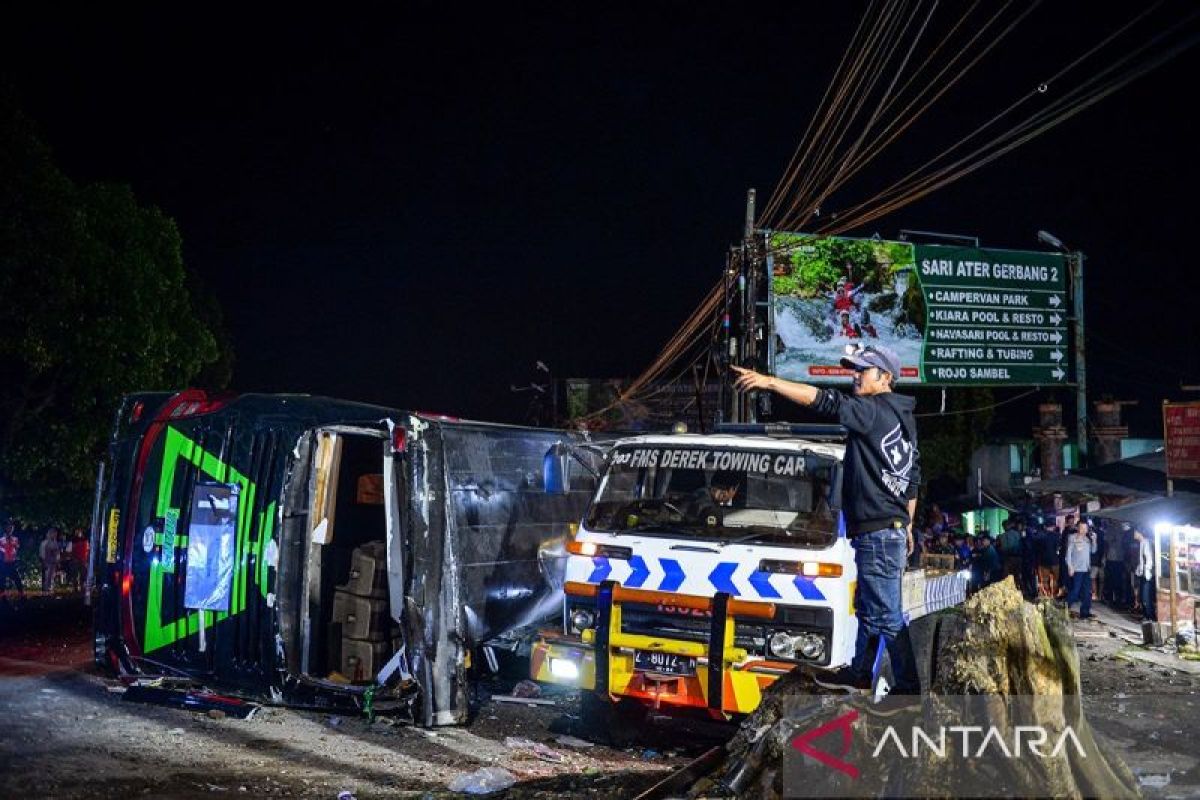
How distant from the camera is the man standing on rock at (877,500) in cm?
546

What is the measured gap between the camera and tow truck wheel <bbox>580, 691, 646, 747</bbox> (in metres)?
7.88

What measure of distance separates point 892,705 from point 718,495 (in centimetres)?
348

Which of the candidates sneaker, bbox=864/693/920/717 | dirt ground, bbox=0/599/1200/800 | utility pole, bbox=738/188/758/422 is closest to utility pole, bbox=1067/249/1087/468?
utility pole, bbox=738/188/758/422

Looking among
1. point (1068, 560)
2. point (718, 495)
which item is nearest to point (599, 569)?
point (718, 495)

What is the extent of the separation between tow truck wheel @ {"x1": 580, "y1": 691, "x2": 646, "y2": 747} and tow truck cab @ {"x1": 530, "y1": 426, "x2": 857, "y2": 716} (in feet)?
0.53

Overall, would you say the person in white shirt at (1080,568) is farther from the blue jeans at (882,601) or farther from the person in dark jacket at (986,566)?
the blue jeans at (882,601)

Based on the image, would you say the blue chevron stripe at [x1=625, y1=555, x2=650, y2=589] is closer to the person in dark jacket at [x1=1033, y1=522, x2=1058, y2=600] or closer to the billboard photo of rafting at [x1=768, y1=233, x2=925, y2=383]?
the person in dark jacket at [x1=1033, y1=522, x2=1058, y2=600]

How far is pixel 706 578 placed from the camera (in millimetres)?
7059

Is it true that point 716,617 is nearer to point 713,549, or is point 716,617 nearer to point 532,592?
point 713,549

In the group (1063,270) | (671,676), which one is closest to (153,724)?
(671,676)

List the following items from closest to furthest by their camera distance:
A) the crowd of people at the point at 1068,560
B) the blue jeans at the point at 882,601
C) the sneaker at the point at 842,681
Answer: the sneaker at the point at 842,681
the blue jeans at the point at 882,601
the crowd of people at the point at 1068,560

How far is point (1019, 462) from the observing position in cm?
4284

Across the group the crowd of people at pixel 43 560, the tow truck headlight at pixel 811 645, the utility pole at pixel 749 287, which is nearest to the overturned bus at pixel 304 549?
the tow truck headlight at pixel 811 645

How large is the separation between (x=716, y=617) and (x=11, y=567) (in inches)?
650
